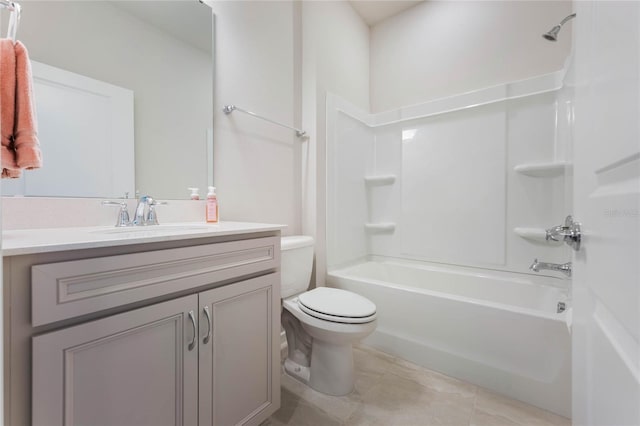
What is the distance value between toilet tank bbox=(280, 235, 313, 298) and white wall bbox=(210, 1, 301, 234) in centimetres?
31

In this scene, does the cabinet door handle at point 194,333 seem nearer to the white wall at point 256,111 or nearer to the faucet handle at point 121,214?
the faucet handle at point 121,214

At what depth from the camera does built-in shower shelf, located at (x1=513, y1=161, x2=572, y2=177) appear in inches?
70.8

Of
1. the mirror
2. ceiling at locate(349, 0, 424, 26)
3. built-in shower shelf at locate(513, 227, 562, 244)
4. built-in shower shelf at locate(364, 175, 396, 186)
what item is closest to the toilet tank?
the mirror

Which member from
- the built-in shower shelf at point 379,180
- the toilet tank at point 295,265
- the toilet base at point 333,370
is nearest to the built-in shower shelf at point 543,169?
the built-in shower shelf at point 379,180

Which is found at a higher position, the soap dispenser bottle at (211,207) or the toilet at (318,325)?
the soap dispenser bottle at (211,207)

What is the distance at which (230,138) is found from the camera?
1674 millimetres

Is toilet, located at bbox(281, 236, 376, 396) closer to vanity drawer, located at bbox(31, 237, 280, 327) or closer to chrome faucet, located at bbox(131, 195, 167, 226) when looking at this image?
vanity drawer, located at bbox(31, 237, 280, 327)

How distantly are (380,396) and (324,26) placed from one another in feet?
8.11

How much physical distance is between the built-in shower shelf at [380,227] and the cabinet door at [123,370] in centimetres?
188

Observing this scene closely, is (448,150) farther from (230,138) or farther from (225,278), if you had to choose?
(225,278)

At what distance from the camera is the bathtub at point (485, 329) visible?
134 cm

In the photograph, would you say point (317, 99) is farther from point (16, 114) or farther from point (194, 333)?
point (194, 333)

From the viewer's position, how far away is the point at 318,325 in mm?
1384

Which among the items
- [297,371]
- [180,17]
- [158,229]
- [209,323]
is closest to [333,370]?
[297,371]
